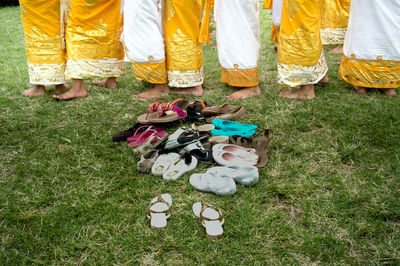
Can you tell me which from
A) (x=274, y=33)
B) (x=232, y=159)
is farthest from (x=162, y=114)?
(x=274, y=33)

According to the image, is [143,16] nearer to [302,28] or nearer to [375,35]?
[302,28]

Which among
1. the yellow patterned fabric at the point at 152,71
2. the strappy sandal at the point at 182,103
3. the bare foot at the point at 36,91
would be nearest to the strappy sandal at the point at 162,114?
the strappy sandal at the point at 182,103

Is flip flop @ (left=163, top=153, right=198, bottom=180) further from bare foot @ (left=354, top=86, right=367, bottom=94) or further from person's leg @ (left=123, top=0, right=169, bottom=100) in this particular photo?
bare foot @ (left=354, top=86, right=367, bottom=94)

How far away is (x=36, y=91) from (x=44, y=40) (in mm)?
503

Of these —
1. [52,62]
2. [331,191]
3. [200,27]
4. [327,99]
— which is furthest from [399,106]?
[52,62]

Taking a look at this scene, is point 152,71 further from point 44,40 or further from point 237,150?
point 237,150

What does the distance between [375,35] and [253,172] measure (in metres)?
1.70

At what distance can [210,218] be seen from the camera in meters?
1.44

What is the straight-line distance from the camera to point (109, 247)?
1360mm

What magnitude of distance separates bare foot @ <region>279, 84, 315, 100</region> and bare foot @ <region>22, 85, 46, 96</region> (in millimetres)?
2256

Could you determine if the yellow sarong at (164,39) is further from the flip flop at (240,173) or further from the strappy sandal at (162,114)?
the flip flop at (240,173)

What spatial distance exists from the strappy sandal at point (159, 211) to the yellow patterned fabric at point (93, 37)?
1847 mm

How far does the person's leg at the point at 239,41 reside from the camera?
8.80ft

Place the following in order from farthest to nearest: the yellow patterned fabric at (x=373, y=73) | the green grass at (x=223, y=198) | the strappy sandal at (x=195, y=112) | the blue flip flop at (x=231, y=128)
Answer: the yellow patterned fabric at (x=373, y=73)
the strappy sandal at (x=195, y=112)
the blue flip flop at (x=231, y=128)
the green grass at (x=223, y=198)
